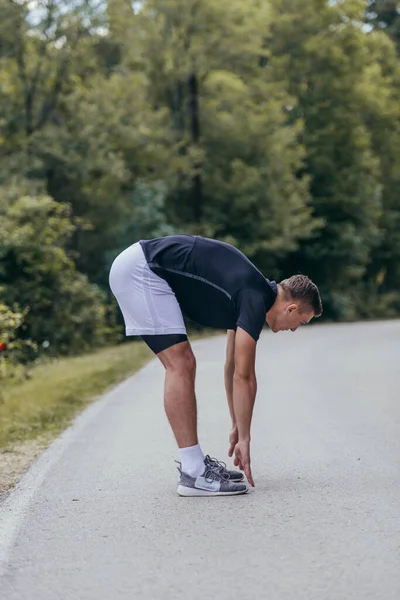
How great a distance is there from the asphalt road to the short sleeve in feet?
3.01

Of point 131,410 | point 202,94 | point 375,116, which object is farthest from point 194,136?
point 131,410

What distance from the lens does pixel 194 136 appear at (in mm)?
34406

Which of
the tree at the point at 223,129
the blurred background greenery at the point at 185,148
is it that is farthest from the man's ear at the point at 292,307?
the tree at the point at 223,129

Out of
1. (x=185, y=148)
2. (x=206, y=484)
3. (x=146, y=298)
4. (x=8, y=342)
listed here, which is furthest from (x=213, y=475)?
(x=185, y=148)

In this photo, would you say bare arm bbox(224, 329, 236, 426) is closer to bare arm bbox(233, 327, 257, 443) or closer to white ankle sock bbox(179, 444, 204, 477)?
white ankle sock bbox(179, 444, 204, 477)

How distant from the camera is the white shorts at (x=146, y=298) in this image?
650cm

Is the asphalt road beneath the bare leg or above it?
beneath

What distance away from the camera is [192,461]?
6.55 meters

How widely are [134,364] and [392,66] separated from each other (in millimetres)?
36242

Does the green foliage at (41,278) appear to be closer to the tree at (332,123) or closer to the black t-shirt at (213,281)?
the black t-shirt at (213,281)

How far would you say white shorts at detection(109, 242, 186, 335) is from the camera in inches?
256

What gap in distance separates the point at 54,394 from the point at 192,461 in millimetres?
6081

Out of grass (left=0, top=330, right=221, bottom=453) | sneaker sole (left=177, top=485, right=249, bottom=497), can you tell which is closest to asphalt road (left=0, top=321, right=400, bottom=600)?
sneaker sole (left=177, top=485, right=249, bottom=497)

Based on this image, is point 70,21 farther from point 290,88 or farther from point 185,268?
point 185,268
